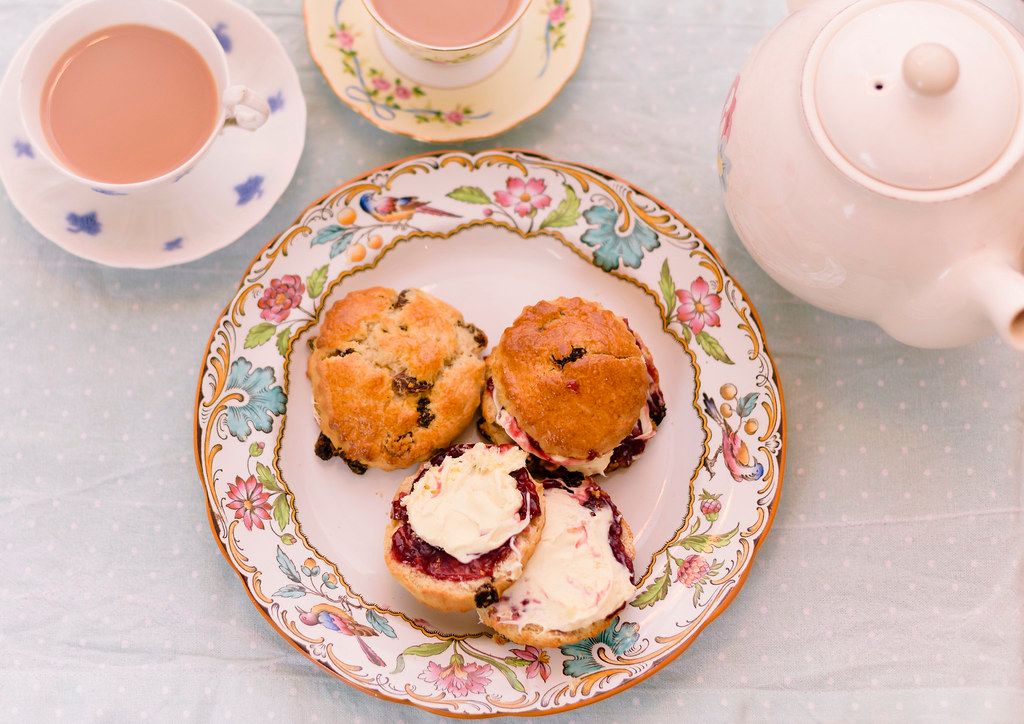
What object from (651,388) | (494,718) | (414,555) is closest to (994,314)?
(651,388)

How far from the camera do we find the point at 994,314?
104 cm

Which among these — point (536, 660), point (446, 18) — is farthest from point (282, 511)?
point (446, 18)

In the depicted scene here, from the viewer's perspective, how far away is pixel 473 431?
5.12ft

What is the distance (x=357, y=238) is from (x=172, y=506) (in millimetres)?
653

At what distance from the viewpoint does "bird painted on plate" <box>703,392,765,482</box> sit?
1533 mm

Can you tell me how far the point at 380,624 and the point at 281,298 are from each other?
65 cm

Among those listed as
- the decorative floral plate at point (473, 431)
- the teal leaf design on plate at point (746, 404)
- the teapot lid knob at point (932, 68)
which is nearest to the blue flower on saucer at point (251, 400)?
the decorative floral plate at point (473, 431)

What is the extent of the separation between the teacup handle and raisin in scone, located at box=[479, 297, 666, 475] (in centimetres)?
61

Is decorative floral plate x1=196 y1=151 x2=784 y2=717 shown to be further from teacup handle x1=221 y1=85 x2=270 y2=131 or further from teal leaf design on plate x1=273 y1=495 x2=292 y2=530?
teacup handle x1=221 y1=85 x2=270 y2=131

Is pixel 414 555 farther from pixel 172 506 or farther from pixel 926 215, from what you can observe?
pixel 926 215

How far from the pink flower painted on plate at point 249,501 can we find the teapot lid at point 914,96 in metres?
1.14

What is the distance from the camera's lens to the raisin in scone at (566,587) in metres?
1.38

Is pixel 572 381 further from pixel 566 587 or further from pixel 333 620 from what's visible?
pixel 333 620

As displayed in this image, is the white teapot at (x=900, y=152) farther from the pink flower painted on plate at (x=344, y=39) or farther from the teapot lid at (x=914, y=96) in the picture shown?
the pink flower painted on plate at (x=344, y=39)
